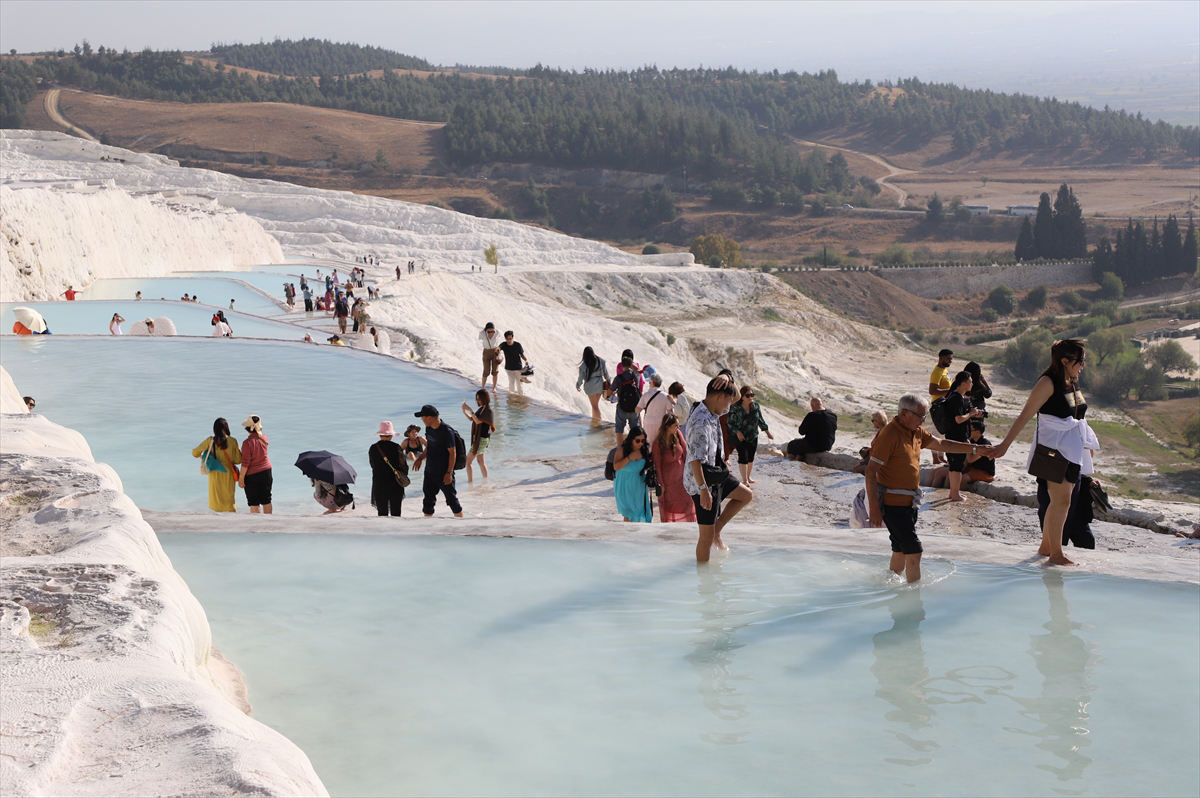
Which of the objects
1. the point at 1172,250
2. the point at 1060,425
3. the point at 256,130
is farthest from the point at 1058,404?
the point at 256,130

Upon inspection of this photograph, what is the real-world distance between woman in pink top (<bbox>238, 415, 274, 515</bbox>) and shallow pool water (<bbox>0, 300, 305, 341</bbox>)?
12999 mm

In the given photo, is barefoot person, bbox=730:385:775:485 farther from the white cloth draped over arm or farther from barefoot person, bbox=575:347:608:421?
the white cloth draped over arm

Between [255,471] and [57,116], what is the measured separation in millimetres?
130486

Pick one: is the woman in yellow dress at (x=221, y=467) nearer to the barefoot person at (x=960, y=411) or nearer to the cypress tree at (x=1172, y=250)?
the barefoot person at (x=960, y=411)

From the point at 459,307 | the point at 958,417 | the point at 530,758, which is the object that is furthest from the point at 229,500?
the point at 459,307

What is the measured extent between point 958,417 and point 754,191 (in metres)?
101

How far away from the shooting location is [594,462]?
439 inches

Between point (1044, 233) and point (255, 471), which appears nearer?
point (255, 471)

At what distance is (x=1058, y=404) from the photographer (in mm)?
5879

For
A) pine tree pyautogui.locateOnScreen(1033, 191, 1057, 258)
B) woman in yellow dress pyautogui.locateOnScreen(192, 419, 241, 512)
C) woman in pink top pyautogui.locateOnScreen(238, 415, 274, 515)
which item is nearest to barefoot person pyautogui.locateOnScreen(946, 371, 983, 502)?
woman in pink top pyautogui.locateOnScreen(238, 415, 274, 515)

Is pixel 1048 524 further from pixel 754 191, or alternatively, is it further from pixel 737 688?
pixel 754 191

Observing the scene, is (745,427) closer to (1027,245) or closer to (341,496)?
(341,496)

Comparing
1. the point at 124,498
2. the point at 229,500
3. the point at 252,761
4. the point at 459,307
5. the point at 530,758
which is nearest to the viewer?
the point at 252,761

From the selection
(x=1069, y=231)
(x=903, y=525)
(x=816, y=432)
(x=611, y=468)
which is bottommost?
(x=816, y=432)
